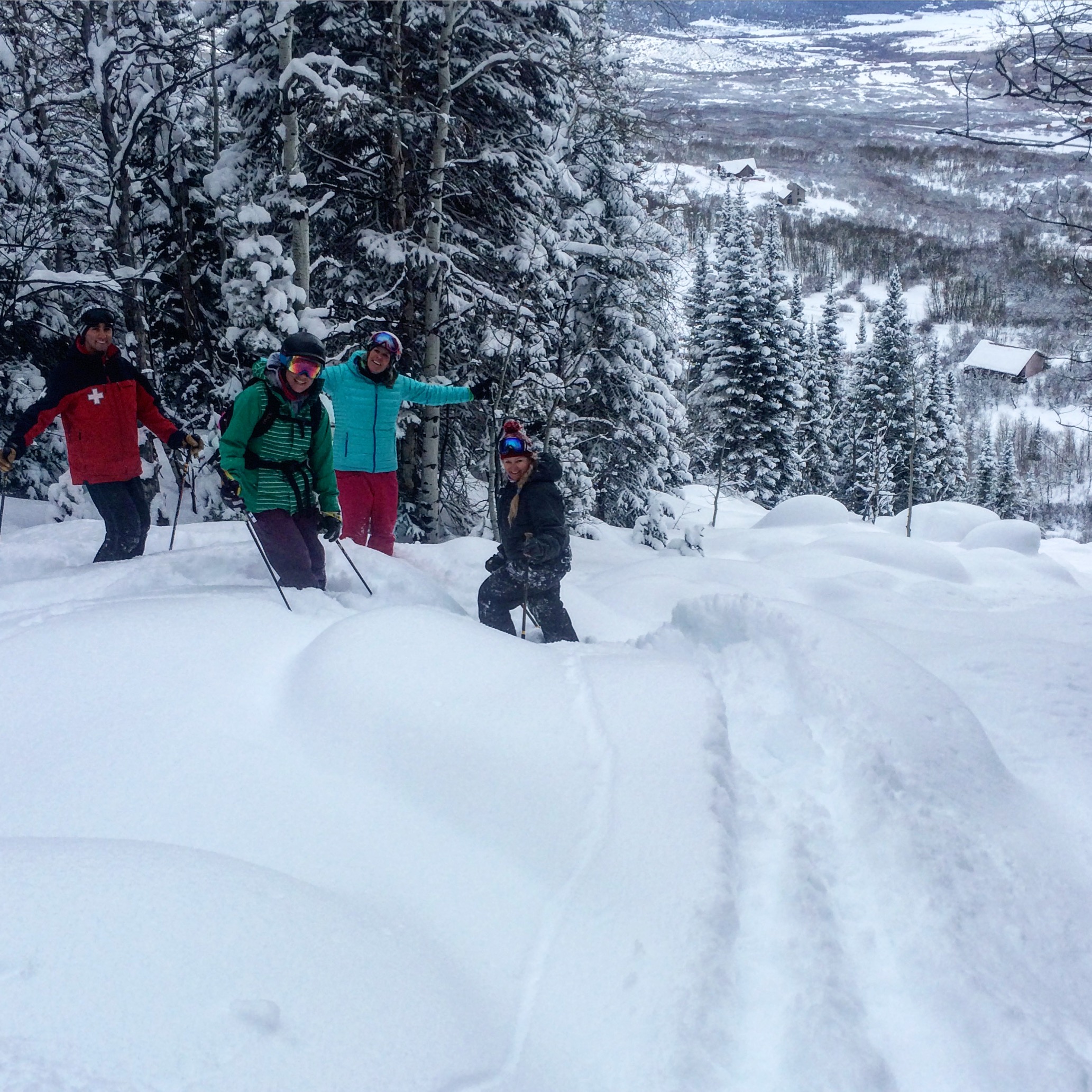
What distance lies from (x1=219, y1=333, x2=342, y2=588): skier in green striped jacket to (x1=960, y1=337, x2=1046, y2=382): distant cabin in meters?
107

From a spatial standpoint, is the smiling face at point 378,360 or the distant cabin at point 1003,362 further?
the distant cabin at point 1003,362

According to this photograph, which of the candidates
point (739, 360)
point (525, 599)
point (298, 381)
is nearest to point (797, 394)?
point (739, 360)

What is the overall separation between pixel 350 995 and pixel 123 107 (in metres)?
12.0

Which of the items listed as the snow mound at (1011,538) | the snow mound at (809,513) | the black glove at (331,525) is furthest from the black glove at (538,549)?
the snow mound at (809,513)

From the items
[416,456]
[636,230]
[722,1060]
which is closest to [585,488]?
[416,456]

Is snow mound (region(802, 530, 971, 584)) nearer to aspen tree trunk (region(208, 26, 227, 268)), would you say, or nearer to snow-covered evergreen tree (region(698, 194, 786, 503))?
aspen tree trunk (region(208, 26, 227, 268))

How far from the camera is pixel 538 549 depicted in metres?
4.86

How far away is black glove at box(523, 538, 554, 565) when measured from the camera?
15.9 ft

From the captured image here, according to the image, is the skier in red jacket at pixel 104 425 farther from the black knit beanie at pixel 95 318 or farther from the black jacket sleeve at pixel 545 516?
the black jacket sleeve at pixel 545 516

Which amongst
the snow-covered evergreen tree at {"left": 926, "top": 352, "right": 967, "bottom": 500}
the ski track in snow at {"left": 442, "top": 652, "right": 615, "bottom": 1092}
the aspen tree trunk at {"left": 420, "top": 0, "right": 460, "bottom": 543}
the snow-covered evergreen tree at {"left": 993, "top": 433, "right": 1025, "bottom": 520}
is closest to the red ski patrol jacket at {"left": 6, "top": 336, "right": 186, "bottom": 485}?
the ski track in snow at {"left": 442, "top": 652, "right": 615, "bottom": 1092}

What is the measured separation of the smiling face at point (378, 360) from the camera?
19.2 ft

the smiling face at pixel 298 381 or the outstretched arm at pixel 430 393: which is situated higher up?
the smiling face at pixel 298 381

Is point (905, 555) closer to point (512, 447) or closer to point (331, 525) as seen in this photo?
point (512, 447)

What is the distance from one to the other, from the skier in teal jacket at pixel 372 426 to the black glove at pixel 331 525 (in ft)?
3.59
